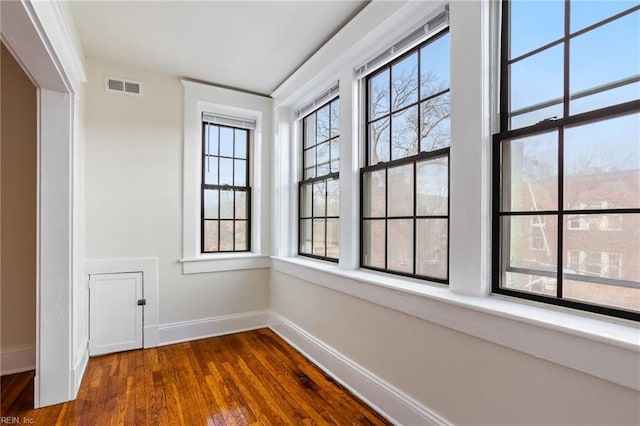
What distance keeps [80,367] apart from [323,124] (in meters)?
2.82

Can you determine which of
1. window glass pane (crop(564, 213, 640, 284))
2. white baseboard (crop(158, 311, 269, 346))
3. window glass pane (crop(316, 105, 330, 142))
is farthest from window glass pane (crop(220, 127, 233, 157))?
window glass pane (crop(564, 213, 640, 284))

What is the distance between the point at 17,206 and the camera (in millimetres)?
2594

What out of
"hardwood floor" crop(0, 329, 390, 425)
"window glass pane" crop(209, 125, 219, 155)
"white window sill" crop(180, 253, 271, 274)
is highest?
"window glass pane" crop(209, 125, 219, 155)

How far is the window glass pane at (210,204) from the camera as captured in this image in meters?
3.46

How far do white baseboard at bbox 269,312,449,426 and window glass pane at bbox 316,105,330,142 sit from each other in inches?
72.4

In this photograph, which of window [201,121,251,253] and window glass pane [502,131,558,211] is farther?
window [201,121,251,253]

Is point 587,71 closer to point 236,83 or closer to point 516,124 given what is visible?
point 516,124

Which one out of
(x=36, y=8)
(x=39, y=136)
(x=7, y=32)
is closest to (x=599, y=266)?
(x=36, y=8)

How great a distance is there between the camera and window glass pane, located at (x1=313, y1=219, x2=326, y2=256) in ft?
10.0

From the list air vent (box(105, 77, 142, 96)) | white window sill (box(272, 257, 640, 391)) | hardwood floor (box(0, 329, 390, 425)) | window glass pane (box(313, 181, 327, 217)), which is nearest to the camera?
white window sill (box(272, 257, 640, 391))

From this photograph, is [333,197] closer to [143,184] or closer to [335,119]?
[335,119]

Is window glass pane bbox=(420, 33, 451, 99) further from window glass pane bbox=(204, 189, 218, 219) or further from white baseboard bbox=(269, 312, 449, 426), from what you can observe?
A: window glass pane bbox=(204, 189, 218, 219)

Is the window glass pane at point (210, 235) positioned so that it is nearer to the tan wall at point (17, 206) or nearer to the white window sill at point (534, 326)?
the tan wall at point (17, 206)

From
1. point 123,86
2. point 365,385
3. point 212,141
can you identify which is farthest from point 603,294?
point 123,86
